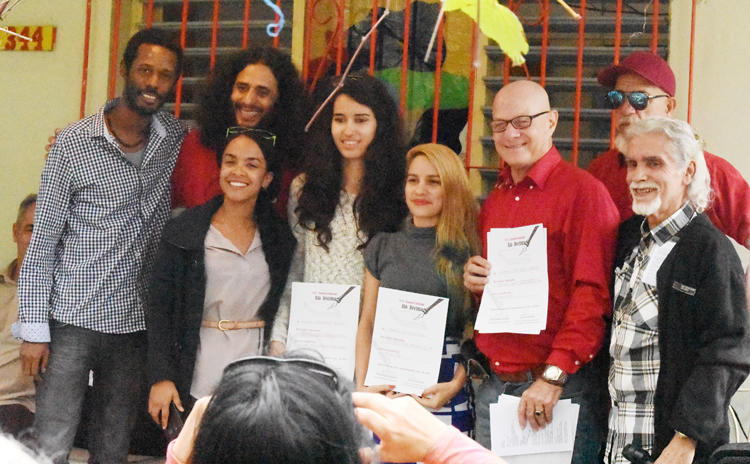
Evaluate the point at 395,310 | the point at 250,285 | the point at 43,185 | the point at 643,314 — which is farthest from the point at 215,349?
the point at 643,314

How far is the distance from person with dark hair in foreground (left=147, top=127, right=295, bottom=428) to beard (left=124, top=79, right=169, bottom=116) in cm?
39

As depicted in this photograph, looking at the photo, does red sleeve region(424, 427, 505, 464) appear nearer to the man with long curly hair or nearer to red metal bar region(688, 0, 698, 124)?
the man with long curly hair

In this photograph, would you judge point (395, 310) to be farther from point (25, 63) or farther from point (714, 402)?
point (25, 63)

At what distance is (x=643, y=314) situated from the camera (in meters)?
2.55

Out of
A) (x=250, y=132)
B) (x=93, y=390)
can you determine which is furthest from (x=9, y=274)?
(x=250, y=132)

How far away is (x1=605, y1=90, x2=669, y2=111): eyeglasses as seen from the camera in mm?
2961

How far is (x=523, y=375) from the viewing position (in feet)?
9.23

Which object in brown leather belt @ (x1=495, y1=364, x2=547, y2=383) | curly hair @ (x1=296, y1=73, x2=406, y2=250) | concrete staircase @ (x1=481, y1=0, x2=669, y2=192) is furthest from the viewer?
concrete staircase @ (x1=481, y1=0, x2=669, y2=192)

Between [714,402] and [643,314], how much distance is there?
0.30 metres

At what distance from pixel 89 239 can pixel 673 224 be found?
1950 millimetres

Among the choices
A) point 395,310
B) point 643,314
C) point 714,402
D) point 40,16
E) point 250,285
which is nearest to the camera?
point 714,402

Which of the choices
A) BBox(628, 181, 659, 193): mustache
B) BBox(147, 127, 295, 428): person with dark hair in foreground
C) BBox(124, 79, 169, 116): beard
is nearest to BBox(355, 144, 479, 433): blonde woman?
BBox(147, 127, 295, 428): person with dark hair in foreground

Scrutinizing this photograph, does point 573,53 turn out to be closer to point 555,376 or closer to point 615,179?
point 615,179

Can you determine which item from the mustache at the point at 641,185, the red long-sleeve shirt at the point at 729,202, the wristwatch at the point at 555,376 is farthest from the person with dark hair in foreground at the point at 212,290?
the red long-sleeve shirt at the point at 729,202
